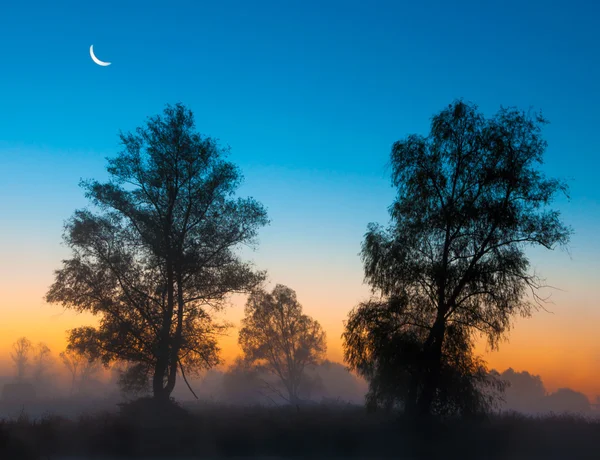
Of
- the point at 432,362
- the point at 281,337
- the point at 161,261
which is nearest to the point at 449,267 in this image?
the point at 432,362

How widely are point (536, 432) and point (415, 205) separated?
11.6 metres

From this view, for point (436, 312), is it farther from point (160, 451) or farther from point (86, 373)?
point (86, 373)

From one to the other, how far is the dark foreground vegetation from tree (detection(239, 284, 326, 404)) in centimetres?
2891

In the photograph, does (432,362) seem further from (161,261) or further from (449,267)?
(161,261)

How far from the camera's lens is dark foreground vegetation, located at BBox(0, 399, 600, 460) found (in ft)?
65.0

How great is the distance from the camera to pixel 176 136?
27734mm

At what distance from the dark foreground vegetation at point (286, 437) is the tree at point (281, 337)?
28911 mm

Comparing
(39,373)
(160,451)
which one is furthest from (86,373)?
(160,451)

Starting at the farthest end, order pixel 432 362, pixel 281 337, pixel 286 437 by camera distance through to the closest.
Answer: pixel 281 337 → pixel 432 362 → pixel 286 437

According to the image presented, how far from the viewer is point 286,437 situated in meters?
21.5

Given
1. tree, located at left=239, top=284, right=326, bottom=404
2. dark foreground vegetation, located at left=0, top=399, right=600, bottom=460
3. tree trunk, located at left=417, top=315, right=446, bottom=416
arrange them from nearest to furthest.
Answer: dark foreground vegetation, located at left=0, top=399, right=600, bottom=460
tree trunk, located at left=417, top=315, right=446, bottom=416
tree, located at left=239, top=284, right=326, bottom=404

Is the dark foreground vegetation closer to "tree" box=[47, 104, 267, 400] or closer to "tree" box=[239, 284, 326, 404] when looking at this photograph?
"tree" box=[47, 104, 267, 400]

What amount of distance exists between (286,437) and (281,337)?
1323 inches

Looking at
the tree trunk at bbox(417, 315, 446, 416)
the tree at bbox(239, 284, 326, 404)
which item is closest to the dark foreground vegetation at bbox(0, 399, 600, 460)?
the tree trunk at bbox(417, 315, 446, 416)
